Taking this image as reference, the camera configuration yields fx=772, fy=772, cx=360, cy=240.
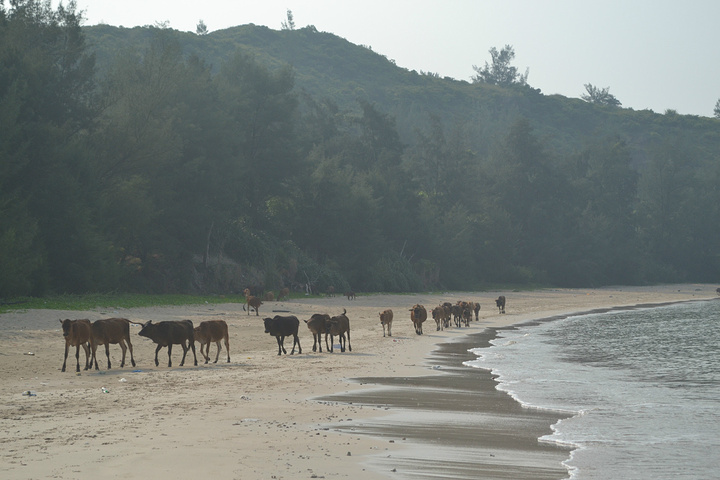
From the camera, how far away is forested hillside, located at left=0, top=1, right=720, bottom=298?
37.2 m

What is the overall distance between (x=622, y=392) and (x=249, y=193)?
45.6 meters

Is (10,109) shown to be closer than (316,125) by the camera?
Yes

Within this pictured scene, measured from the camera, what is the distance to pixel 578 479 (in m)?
8.63

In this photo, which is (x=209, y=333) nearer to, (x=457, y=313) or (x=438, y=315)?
(x=438, y=315)

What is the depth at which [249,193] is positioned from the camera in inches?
2339

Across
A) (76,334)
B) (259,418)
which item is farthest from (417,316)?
(259,418)

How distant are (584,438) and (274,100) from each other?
2113 inches

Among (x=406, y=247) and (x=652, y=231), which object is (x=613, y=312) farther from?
(x=652, y=231)

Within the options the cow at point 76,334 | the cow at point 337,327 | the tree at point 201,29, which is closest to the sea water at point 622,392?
the cow at point 337,327

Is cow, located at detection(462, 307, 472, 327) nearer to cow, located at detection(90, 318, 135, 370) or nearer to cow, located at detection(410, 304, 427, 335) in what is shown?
cow, located at detection(410, 304, 427, 335)

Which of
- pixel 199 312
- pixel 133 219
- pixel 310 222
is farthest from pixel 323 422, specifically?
pixel 310 222

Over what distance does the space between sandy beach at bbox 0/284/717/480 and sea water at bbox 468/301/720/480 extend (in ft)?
2.05

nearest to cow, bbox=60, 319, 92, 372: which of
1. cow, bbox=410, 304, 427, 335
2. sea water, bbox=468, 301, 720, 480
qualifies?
sea water, bbox=468, 301, 720, 480

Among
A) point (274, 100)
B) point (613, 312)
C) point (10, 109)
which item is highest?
point (274, 100)
